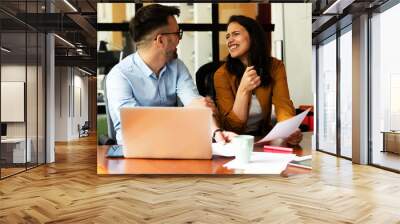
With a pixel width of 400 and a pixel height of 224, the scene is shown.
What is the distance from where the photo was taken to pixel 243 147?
16.2 feet

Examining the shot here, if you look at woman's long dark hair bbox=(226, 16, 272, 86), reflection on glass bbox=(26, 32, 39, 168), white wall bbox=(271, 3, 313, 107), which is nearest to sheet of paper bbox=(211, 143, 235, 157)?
woman's long dark hair bbox=(226, 16, 272, 86)

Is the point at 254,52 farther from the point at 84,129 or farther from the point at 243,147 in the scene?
the point at 84,129

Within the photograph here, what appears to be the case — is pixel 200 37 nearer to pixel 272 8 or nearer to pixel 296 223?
pixel 272 8

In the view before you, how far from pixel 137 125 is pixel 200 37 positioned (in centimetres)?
128

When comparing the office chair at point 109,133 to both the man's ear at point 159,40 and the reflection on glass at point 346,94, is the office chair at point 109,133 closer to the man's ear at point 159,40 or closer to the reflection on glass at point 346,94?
the man's ear at point 159,40

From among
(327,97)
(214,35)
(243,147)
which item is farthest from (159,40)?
(327,97)

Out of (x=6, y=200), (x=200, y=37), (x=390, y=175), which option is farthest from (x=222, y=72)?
(x=390, y=175)

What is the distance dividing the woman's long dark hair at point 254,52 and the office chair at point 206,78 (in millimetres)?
185

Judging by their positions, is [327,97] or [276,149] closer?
[276,149]

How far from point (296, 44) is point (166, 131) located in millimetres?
1915

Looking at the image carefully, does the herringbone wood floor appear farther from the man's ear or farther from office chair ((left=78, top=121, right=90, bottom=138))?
office chair ((left=78, top=121, right=90, bottom=138))

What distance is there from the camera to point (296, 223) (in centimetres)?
358

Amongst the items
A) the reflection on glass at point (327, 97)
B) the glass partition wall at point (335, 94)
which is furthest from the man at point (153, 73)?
the reflection on glass at point (327, 97)

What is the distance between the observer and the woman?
500 cm
